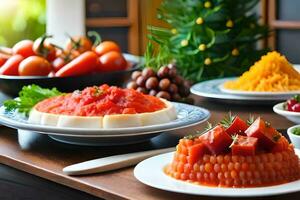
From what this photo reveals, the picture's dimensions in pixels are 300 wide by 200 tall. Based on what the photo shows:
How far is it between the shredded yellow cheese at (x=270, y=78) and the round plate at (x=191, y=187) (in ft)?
2.73

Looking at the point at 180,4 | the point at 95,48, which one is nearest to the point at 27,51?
the point at 95,48

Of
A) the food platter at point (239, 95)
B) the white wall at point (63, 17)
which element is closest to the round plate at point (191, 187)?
the food platter at point (239, 95)

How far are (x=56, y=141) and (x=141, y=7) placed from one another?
294cm

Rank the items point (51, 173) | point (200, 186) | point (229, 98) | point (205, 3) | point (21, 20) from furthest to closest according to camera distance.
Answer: point (21, 20) < point (205, 3) < point (229, 98) < point (51, 173) < point (200, 186)

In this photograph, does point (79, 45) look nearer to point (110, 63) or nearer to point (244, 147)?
point (110, 63)

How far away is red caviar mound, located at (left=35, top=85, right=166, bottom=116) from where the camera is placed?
1.68 meters

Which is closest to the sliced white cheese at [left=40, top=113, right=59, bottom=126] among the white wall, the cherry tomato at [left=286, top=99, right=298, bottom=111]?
the cherry tomato at [left=286, top=99, right=298, bottom=111]

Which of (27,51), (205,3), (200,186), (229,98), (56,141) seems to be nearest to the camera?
(200,186)

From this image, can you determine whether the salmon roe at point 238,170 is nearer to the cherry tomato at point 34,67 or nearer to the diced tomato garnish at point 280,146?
the diced tomato garnish at point 280,146

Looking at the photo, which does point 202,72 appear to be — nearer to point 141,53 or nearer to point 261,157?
point 261,157

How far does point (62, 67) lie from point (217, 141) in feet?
3.79

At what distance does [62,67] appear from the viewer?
2.40 m

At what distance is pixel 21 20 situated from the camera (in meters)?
4.62

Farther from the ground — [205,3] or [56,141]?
[205,3]
